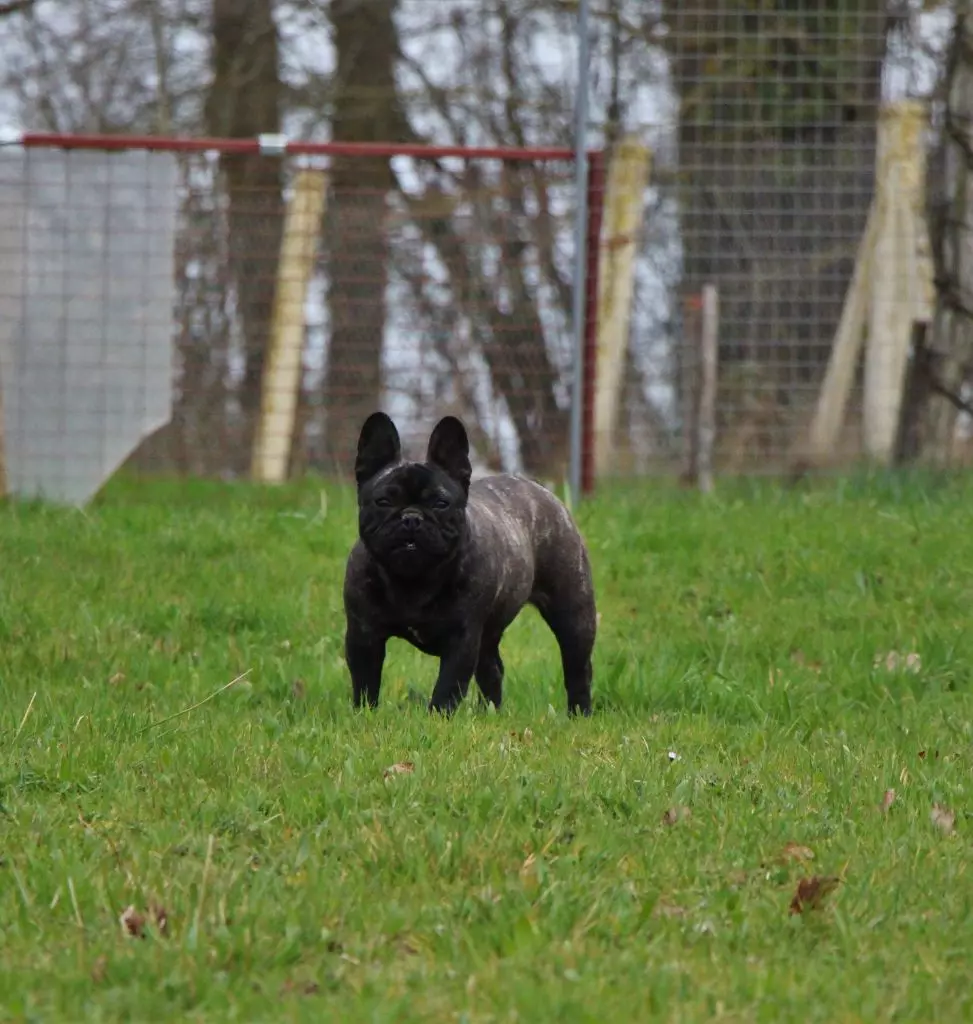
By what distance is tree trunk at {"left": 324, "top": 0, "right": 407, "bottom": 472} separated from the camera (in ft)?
43.5

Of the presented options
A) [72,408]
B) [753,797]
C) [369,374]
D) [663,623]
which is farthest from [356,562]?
[369,374]

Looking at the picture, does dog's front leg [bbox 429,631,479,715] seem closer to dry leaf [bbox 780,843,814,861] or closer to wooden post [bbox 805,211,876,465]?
dry leaf [bbox 780,843,814,861]

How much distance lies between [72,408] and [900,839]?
791 cm

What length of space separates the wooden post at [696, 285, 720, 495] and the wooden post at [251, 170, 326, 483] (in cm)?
290

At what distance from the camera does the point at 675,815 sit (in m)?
4.99

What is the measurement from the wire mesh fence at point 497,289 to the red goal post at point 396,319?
1.3 inches

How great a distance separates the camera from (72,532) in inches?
379

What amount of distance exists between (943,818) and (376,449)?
90.7 inches

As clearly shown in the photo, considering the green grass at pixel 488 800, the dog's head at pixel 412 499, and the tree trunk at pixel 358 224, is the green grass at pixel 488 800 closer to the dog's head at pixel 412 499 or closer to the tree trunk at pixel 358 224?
Result: the dog's head at pixel 412 499

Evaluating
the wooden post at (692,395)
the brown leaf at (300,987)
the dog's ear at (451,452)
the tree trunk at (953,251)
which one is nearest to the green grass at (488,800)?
the brown leaf at (300,987)

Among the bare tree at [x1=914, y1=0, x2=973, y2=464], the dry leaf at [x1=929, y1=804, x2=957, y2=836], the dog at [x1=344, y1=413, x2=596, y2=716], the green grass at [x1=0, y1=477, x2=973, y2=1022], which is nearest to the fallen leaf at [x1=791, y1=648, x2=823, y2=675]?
the green grass at [x1=0, y1=477, x2=973, y2=1022]

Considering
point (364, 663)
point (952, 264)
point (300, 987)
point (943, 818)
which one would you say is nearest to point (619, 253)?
point (952, 264)

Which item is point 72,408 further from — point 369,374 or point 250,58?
point 250,58

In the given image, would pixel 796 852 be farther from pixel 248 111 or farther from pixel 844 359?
pixel 248 111
